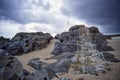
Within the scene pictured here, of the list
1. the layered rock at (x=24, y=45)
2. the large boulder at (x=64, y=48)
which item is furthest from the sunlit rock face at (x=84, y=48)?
the layered rock at (x=24, y=45)

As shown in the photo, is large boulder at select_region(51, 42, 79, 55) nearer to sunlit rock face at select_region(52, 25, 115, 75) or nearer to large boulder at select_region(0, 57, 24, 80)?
sunlit rock face at select_region(52, 25, 115, 75)

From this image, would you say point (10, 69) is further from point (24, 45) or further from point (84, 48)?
point (24, 45)

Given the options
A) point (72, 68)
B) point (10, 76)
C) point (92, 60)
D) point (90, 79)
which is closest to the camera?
point (10, 76)

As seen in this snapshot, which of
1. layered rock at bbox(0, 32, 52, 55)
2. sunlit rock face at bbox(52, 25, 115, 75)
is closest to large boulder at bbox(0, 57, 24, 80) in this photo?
sunlit rock face at bbox(52, 25, 115, 75)

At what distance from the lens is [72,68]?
11094mm

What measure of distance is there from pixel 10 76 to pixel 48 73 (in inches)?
72.3

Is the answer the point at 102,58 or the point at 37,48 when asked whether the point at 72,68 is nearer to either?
the point at 102,58

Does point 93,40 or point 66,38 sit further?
point 66,38

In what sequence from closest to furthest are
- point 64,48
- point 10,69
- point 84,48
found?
point 10,69 < point 84,48 < point 64,48

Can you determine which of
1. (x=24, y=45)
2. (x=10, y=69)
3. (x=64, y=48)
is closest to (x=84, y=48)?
(x=64, y=48)

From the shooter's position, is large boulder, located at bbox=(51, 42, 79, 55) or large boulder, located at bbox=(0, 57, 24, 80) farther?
large boulder, located at bbox=(51, 42, 79, 55)

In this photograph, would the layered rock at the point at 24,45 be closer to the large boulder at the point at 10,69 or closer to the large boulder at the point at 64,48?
the large boulder at the point at 64,48

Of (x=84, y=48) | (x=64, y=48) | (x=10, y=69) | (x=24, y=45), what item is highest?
(x=24, y=45)

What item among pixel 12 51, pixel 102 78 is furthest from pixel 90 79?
pixel 12 51
